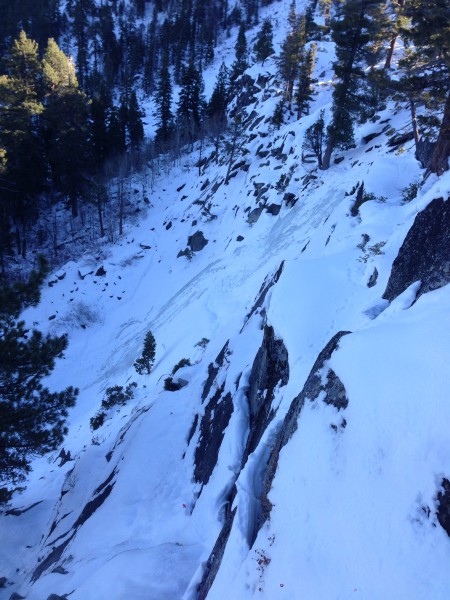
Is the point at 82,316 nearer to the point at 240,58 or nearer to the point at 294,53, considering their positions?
the point at 294,53

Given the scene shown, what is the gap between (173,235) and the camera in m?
36.4

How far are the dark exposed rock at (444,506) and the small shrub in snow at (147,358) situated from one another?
54.7 ft

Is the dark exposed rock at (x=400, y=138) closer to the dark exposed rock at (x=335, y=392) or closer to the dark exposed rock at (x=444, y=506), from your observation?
the dark exposed rock at (x=335, y=392)

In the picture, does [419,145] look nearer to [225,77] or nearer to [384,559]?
[384,559]

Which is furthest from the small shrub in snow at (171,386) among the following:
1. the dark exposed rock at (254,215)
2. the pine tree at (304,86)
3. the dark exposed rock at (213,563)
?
the pine tree at (304,86)

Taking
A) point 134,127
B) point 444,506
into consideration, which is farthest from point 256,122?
point 444,506

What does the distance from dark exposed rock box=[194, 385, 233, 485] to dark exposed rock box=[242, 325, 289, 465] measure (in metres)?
0.93

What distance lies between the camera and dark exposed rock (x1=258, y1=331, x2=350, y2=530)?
5184 millimetres

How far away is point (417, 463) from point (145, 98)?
7980 centimetres

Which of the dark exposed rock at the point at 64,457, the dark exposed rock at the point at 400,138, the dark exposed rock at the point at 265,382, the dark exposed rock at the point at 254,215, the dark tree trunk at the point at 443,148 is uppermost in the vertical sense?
the dark tree trunk at the point at 443,148

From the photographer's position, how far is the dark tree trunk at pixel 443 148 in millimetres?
10788

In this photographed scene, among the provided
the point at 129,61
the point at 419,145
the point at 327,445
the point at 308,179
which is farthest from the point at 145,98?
the point at 327,445

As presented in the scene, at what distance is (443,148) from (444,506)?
1096 centimetres

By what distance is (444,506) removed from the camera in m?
3.49
